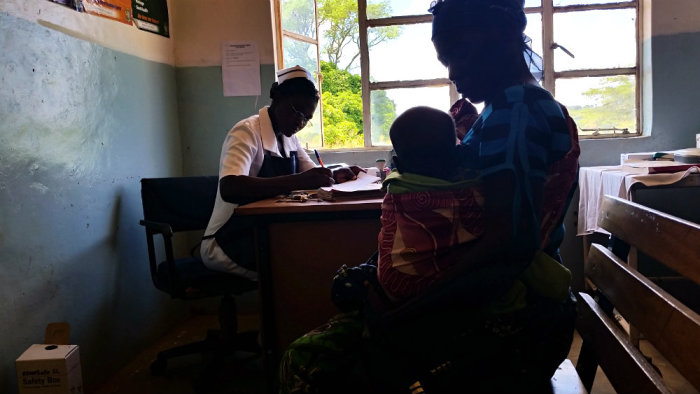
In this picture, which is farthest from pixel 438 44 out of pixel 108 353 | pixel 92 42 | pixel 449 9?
pixel 108 353

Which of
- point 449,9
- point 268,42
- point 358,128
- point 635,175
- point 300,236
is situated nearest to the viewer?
point 449,9

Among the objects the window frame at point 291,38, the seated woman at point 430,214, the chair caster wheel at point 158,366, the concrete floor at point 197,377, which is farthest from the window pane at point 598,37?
the chair caster wheel at point 158,366

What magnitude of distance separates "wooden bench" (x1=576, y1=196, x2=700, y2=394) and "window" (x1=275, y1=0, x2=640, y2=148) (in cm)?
224

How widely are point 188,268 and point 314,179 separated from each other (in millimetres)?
828

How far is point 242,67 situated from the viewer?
11.0 feet

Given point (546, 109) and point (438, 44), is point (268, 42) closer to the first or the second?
point (438, 44)

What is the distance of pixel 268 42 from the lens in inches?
131

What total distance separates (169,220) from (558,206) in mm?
2068

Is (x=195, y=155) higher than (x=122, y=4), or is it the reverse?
(x=122, y=4)

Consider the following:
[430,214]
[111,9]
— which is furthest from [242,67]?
[430,214]

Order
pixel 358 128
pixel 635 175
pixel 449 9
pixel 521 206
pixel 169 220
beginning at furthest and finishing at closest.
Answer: pixel 358 128
pixel 169 220
pixel 635 175
pixel 449 9
pixel 521 206

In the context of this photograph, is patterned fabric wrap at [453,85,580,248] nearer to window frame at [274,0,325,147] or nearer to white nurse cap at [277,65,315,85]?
white nurse cap at [277,65,315,85]

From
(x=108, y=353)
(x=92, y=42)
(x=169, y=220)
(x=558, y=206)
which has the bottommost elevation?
(x=108, y=353)

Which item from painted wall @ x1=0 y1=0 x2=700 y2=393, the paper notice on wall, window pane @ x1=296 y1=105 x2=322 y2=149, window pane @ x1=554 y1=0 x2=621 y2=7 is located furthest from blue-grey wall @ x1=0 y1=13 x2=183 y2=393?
window pane @ x1=554 y1=0 x2=621 y2=7
